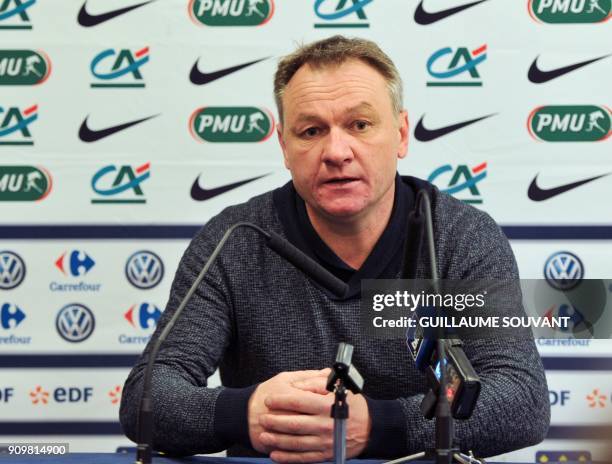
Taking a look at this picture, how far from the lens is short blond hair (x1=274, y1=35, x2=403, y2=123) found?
6.93ft

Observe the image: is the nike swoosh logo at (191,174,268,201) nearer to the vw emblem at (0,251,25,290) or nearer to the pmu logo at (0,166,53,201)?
the pmu logo at (0,166,53,201)

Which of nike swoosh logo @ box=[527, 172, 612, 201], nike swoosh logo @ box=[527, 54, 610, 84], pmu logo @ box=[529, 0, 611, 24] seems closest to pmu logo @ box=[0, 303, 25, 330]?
nike swoosh logo @ box=[527, 172, 612, 201]

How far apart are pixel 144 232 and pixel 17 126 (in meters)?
0.56

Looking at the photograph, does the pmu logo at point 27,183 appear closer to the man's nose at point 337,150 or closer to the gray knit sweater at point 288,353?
the gray knit sweater at point 288,353

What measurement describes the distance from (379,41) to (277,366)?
130cm

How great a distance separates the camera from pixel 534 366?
185cm

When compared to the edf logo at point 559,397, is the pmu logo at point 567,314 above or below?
above

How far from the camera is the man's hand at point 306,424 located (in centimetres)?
157

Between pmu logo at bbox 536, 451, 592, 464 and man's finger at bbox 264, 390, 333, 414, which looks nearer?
man's finger at bbox 264, 390, 333, 414

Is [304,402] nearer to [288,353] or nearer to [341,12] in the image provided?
[288,353]

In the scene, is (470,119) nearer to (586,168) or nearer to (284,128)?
(586,168)

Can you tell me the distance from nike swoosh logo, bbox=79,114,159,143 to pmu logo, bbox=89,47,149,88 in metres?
0.13

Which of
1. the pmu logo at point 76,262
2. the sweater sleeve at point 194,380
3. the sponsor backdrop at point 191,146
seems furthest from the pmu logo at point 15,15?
the sweater sleeve at point 194,380

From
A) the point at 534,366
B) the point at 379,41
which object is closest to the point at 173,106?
the point at 379,41
